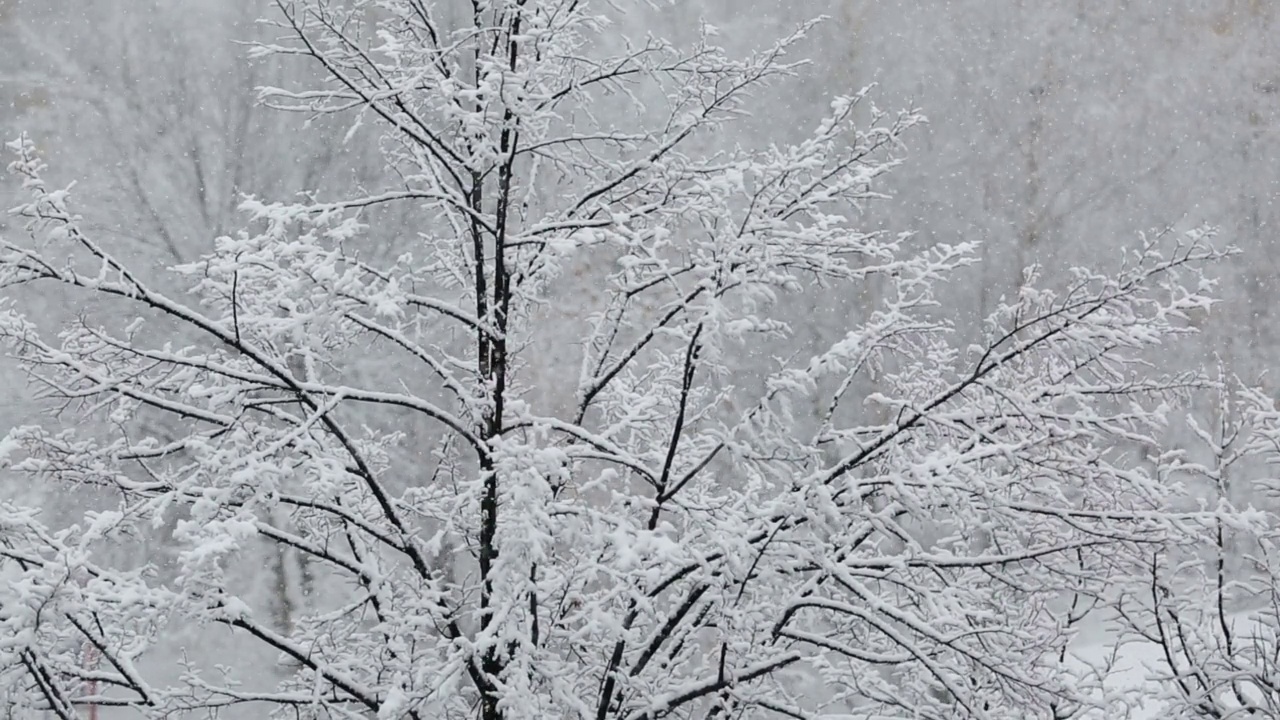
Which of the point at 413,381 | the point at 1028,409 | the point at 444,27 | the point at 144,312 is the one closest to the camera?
the point at 1028,409

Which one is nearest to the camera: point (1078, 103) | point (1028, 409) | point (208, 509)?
point (208, 509)

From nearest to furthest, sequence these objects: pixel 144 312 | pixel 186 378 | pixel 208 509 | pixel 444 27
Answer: pixel 208 509
pixel 186 378
pixel 144 312
pixel 444 27

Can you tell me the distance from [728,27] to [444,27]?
174 inches

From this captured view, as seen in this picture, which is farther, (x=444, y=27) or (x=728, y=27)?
(x=728, y=27)

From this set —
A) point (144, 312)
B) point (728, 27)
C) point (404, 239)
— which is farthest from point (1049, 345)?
point (728, 27)

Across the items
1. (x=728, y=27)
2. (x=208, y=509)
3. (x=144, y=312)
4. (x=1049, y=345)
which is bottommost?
(x=208, y=509)

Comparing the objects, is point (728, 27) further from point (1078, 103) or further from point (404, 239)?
point (404, 239)

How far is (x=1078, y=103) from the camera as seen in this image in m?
15.8

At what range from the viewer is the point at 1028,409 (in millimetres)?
3207

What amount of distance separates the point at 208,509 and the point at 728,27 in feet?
47.7

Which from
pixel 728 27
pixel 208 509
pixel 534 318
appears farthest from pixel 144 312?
pixel 208 509

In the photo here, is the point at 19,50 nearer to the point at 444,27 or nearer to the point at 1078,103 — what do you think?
the point at 444,27

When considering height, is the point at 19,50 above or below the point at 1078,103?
below

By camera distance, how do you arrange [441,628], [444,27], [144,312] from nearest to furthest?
[441,628], [144,312], [444,27]
